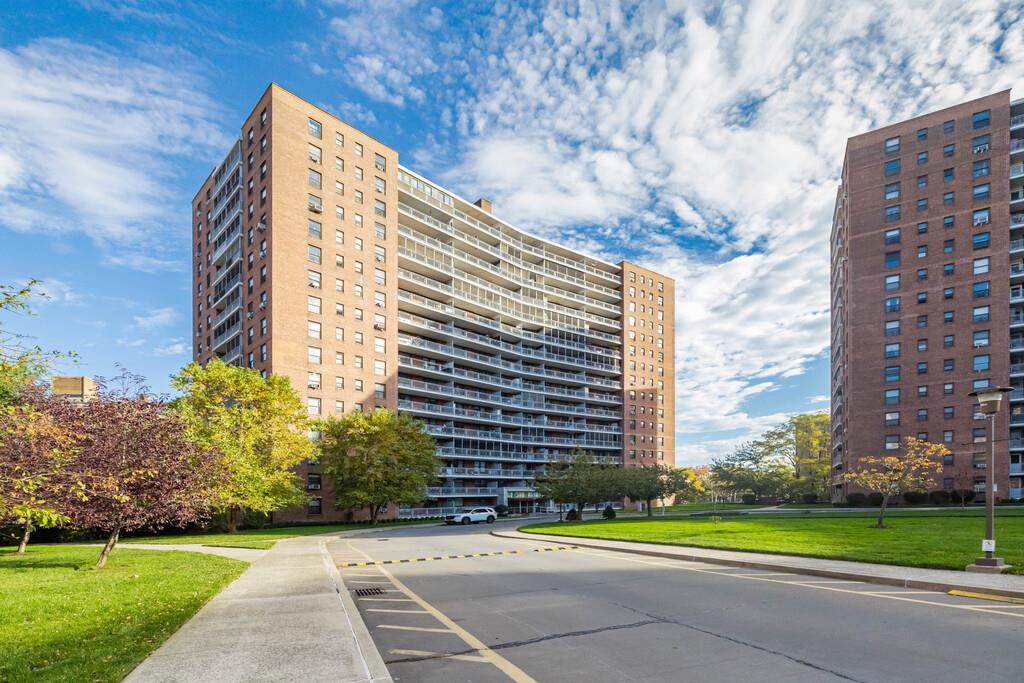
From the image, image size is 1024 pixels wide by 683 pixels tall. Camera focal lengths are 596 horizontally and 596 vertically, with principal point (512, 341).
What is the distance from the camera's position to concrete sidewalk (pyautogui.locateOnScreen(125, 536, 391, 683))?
261 inches

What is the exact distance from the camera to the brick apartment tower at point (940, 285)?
6031cm

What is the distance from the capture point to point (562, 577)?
585 inches

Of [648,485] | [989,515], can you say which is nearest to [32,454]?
[989,515]

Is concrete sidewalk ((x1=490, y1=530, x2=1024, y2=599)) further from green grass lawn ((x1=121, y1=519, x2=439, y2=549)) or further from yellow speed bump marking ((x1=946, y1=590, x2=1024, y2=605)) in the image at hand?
green grass lawn ((x1=121, y1=519, x2=439, y2=549))

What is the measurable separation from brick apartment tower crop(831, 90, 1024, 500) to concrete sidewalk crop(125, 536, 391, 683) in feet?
A: 226

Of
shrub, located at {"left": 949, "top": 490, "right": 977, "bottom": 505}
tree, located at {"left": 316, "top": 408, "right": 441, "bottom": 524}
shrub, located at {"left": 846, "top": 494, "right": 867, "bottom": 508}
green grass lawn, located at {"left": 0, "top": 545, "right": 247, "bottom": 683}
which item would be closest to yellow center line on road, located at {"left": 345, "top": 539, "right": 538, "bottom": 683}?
green grass lawn, located at {"left": 0, "top": 545, "right": 247, "bottom": 683}

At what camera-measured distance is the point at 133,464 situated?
51.8ft

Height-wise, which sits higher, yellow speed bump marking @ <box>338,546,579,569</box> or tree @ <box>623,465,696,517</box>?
yellow speed bump marking @ <box>338,546,579,569</box>

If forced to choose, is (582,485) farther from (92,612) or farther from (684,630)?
(92,612)

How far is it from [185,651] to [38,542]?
33.5 metres

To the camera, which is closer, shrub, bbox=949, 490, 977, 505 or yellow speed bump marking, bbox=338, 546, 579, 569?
yellow speed bump marking, bbox=338, 546, 579, 569

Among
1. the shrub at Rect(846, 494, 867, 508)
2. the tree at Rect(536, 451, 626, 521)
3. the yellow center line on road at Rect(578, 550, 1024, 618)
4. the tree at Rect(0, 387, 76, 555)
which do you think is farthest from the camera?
the shrub at Rect(846, 494, 867, 508)

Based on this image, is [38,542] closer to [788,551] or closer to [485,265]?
[788,551]

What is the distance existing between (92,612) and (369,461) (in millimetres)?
40828
